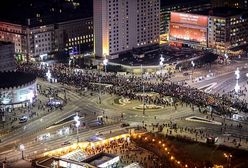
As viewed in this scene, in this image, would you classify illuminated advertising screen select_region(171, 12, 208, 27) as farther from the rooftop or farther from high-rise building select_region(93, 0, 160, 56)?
the rooftop

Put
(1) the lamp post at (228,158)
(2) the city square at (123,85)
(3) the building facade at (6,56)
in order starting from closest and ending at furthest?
1. (1) the lamp post at (228,158)
2. (2) the city square at (123,85)
3. (3) the building facade at (6,56)

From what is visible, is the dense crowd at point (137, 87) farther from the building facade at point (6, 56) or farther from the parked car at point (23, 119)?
the parked car at point (23, 119)

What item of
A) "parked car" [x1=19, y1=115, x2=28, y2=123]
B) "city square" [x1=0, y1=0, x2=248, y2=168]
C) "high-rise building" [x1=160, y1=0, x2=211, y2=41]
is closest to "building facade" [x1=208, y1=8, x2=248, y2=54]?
"city square" [x1=0, y1=0, x2=248, y2=168]

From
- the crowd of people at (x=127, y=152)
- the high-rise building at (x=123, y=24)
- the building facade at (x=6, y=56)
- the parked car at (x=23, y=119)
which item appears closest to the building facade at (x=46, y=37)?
the high-rise building at (x=123, y=24)

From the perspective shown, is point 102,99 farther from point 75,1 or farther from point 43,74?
point 75,1

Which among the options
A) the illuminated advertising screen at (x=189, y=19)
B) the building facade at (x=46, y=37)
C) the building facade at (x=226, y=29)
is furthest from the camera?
the illuminated advertising screen at (x=189, y=19)

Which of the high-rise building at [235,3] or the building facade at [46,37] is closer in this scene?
the building facade at [46,37]
